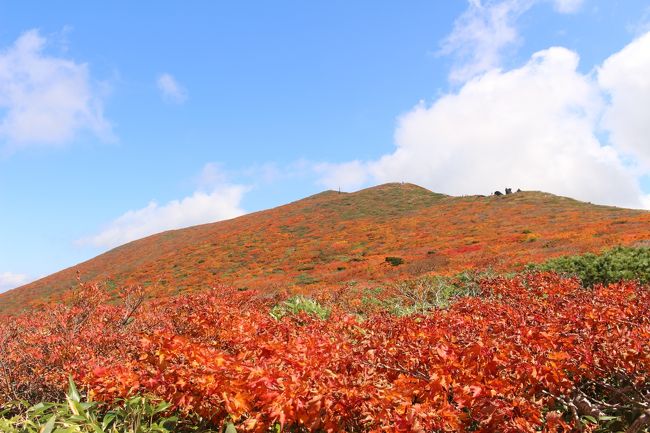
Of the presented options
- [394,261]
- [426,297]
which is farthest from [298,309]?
[394,261]

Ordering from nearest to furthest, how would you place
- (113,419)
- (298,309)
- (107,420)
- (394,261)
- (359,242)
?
(107,420) → (113,419) → (298,309) → (394,261) → (359,242)

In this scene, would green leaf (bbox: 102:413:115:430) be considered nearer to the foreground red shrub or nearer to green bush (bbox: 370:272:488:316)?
the foreground red shrub

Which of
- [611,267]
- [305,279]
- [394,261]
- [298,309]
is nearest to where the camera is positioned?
[298,309]

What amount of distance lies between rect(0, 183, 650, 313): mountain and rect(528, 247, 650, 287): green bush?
4.31m

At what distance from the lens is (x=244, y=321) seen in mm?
5453

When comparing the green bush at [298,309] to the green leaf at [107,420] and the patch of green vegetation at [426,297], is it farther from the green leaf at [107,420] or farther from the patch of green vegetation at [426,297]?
the green leaf at [107,420]

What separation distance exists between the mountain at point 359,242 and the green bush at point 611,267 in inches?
170

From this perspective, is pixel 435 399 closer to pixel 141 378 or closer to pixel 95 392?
pixel 141 378

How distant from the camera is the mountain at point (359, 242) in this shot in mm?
26288

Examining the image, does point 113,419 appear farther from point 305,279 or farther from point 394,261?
point 394,261

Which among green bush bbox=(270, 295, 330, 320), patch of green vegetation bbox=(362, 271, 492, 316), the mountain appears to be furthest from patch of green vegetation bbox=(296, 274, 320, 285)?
green bush bbox=(270, 295, 330, 320)

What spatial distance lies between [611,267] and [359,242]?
30.1 meters

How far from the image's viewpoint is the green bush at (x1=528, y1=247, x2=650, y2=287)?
11688mm

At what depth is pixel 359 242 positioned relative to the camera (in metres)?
42.0
